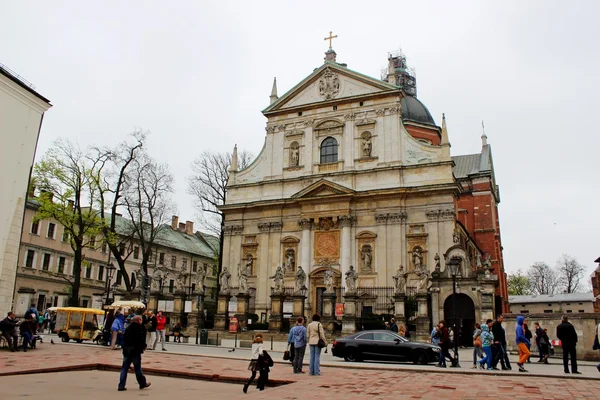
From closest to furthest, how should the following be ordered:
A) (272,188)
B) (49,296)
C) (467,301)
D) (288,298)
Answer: (467,301) → (288,298) → (272,188) → (49,296)

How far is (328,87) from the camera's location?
39219mm

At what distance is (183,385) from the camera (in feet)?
34.9

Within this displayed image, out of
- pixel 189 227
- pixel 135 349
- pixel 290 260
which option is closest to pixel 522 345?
pixel 135 349

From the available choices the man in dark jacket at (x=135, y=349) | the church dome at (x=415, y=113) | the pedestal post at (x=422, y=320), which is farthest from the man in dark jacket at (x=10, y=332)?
the church dome at (x=415, y=113)

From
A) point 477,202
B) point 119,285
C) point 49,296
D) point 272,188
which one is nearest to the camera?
point 272,188

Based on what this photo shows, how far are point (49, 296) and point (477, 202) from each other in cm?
3933

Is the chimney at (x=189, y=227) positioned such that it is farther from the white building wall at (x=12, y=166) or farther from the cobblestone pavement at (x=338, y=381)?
the cobblestone pavement at (x=338, y=381)

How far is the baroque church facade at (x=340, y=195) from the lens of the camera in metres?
34.1

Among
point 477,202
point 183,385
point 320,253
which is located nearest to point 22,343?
point 183,385

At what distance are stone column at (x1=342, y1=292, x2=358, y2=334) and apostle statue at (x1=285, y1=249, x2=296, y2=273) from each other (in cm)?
1134

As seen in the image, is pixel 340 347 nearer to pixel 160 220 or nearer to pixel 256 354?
pixel 256 354

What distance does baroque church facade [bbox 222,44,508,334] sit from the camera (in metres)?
34.1

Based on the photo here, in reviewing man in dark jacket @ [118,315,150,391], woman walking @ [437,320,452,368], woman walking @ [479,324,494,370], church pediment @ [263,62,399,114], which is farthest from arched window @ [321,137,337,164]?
man in dark jacket @ [118,315,150,391]

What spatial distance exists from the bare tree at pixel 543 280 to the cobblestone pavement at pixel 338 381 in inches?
2964
